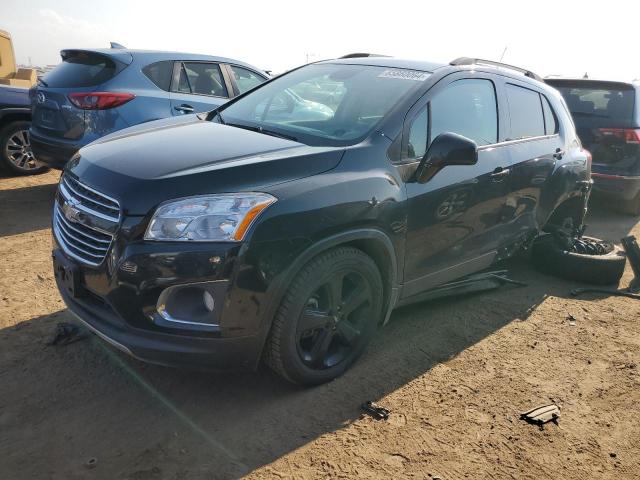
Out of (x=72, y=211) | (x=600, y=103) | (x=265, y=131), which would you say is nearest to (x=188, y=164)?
(x=72, y=211)

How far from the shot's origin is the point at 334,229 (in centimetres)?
267

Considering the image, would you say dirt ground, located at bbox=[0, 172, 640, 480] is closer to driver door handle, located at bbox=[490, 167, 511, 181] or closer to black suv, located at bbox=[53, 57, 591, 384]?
black suv, located at bbox=[53, 57, 591, 384]

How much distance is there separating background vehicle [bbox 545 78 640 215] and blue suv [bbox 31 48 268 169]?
4.72 m

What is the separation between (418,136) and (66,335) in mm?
2447

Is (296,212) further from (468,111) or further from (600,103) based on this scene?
(600,103)

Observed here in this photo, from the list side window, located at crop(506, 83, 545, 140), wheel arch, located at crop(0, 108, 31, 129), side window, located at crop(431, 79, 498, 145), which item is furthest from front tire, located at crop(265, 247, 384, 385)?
wheel arch, located at crop(0, 108, 31, 129)

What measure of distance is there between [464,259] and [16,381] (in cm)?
282

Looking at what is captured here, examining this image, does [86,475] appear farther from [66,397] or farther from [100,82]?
[100,82]

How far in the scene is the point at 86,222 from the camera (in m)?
2.59

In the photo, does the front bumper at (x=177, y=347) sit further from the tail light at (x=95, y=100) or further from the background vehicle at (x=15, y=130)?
the background vehicle at (x=15, y=130)

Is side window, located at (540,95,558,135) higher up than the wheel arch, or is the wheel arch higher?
side window, located at (540,95,558,135)

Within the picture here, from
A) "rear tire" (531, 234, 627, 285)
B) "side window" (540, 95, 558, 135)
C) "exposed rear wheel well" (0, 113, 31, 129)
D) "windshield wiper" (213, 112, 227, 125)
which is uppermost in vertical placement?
"side window" (540, 95, 558, 135)

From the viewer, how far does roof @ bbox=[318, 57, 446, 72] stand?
351 centimetres

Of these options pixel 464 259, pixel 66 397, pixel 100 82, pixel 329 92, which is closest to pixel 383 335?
pixel 464 259
